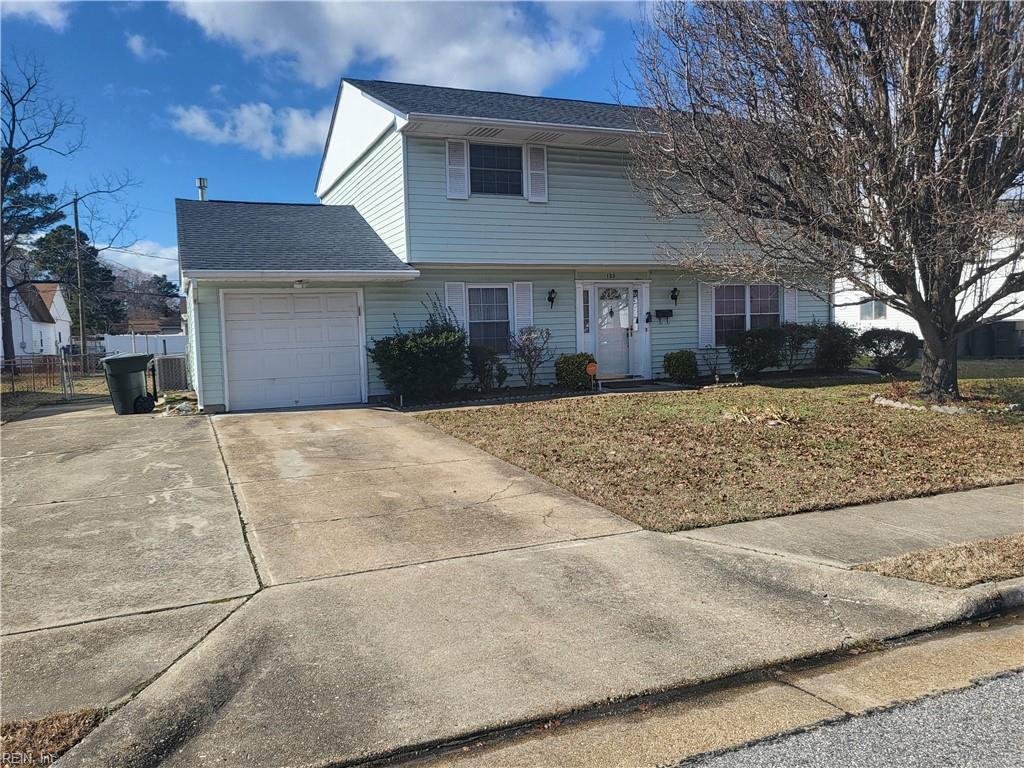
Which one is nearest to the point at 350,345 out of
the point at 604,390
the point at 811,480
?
the point at 604,390

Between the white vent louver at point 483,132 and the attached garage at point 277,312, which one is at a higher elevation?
the white vent louver at point 483,132

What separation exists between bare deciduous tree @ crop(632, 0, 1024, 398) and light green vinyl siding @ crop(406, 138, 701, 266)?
3563 mm

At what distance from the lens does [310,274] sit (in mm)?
12734

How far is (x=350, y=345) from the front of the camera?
548 inches

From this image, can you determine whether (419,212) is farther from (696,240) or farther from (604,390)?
(696,240)

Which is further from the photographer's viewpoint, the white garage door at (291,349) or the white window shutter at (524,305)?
the white window shutter at (524,305)

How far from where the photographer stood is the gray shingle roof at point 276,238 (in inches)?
506

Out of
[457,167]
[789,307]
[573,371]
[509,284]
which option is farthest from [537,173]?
[789,307]

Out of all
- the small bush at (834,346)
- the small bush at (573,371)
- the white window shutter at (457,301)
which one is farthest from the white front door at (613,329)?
the small bush at (834,346)

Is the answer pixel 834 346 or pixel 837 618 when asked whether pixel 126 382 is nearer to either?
pixel 837 618

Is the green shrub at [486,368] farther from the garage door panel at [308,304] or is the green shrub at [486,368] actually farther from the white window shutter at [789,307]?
the white window shutter at [789,307]

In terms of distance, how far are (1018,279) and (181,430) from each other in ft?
40.8

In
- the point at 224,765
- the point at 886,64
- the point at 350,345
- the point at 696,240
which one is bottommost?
the point at 224,765

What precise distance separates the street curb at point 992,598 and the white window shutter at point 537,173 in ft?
37.7
